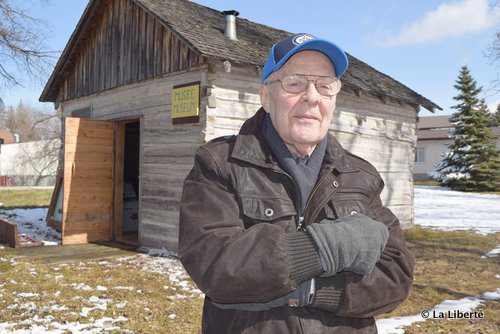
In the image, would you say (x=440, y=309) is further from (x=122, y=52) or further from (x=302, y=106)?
(x=122, y=52)

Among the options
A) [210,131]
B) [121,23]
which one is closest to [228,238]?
[210,131]

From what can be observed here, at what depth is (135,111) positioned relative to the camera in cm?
946

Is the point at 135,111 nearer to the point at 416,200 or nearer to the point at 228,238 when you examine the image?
the point at 228,238

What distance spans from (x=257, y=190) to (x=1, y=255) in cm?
814

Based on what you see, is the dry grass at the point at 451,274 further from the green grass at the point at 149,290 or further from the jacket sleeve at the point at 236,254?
the jacket sleeve at the point at 236,254

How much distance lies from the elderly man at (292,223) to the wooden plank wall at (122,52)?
609cm

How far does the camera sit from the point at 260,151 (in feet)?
5.65

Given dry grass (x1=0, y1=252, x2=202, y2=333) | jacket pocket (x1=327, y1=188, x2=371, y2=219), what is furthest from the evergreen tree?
jacket pocket (x1=327, y1=188, x2=371, y2=219)

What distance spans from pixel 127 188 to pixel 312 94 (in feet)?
34.9

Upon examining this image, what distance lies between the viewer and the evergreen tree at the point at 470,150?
28.4m

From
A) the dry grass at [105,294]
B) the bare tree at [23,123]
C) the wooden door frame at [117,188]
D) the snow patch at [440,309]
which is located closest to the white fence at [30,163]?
the bare tree at [23,123]

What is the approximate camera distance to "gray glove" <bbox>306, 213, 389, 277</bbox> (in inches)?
56.5

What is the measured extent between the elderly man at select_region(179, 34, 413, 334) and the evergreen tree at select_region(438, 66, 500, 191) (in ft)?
98.4

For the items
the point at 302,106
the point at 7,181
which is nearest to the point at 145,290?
the point at 302,106
